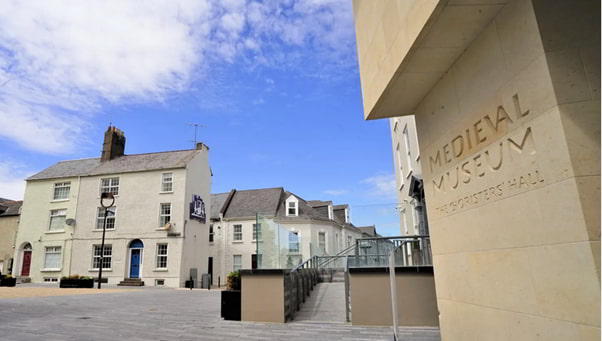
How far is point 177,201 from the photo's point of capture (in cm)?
2895

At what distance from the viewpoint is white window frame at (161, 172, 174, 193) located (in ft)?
97.1

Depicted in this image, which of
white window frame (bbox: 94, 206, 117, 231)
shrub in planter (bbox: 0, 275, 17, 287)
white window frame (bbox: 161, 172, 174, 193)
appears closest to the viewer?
shrub in planter (bbox: 0, 275, 17, 287)

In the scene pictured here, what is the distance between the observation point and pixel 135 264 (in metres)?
29.0

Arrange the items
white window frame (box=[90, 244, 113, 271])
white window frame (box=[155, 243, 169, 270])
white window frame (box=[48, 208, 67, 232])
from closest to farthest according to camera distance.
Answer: white window frame (box=[155, 243, 169, 270]) → white window frame (box=[90, 244, 113, 271]) → white window frame (box=[48, 208, 67, 232])

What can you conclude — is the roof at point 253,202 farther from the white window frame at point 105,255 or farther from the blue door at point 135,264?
the white window frame at point 105,255

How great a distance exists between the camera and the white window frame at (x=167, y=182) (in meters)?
29.6

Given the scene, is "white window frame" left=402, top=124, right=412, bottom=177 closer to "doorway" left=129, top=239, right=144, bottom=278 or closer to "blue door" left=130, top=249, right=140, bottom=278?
"doorway" left=129, top=239, right=144, bottom=278

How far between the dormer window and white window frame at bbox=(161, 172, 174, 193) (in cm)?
1154

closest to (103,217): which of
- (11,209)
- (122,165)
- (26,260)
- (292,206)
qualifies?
(122,165)

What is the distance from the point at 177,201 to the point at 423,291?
24.7m

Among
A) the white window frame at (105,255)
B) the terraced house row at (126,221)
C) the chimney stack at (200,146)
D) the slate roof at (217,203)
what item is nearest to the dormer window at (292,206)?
the terraced house row at (126,221)

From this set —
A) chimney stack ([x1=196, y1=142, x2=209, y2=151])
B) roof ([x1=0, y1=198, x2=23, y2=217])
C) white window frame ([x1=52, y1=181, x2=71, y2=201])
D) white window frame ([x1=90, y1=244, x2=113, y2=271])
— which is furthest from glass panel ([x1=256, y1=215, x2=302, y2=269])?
roof ([x1=0, y1=198, x2=23, y2=217])

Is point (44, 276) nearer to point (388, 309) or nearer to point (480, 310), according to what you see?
point (388, 309)

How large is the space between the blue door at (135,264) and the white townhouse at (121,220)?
0.08 metres
